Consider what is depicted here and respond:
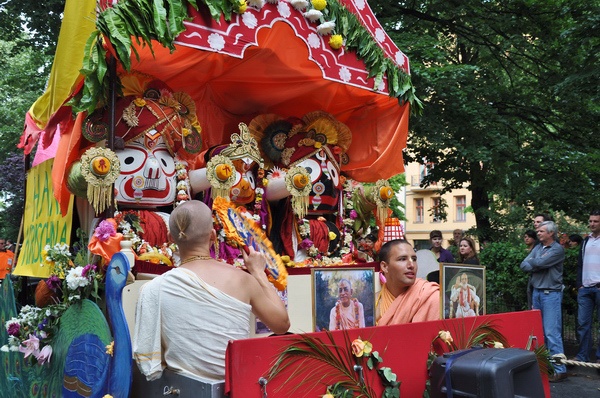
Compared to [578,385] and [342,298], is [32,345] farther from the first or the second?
[578,385]

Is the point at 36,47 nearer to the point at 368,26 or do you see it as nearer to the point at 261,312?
the point at 368,26

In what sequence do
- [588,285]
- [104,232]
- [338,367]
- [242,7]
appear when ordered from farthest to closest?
[588,285] < [242,7] < [104,232] < [338,367]

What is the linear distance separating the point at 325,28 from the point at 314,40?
14 centimetres

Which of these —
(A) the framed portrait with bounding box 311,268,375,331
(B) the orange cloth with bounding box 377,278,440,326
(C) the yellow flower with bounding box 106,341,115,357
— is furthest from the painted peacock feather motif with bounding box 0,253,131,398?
(B) the orange cloth with bounding box 377,278,440,326

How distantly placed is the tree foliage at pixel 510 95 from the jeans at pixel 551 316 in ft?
9.76

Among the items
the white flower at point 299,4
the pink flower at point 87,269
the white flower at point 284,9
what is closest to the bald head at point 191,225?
the pink flower at point 87,269

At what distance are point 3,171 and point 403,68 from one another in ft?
34.3

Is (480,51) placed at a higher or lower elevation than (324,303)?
higher

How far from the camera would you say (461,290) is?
4.09 m

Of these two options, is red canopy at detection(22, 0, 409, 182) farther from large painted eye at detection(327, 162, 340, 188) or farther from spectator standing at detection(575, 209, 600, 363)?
spectator standing at detection(575, 209, 600, 363)

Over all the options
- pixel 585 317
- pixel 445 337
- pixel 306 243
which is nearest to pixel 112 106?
pixel 306 243

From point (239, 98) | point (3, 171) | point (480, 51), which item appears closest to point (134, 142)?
point (239, 98)

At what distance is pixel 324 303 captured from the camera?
12.6 ft

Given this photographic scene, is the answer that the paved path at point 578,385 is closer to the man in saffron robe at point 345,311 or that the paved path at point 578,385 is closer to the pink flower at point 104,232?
the man in saffron robe at point 345,311
